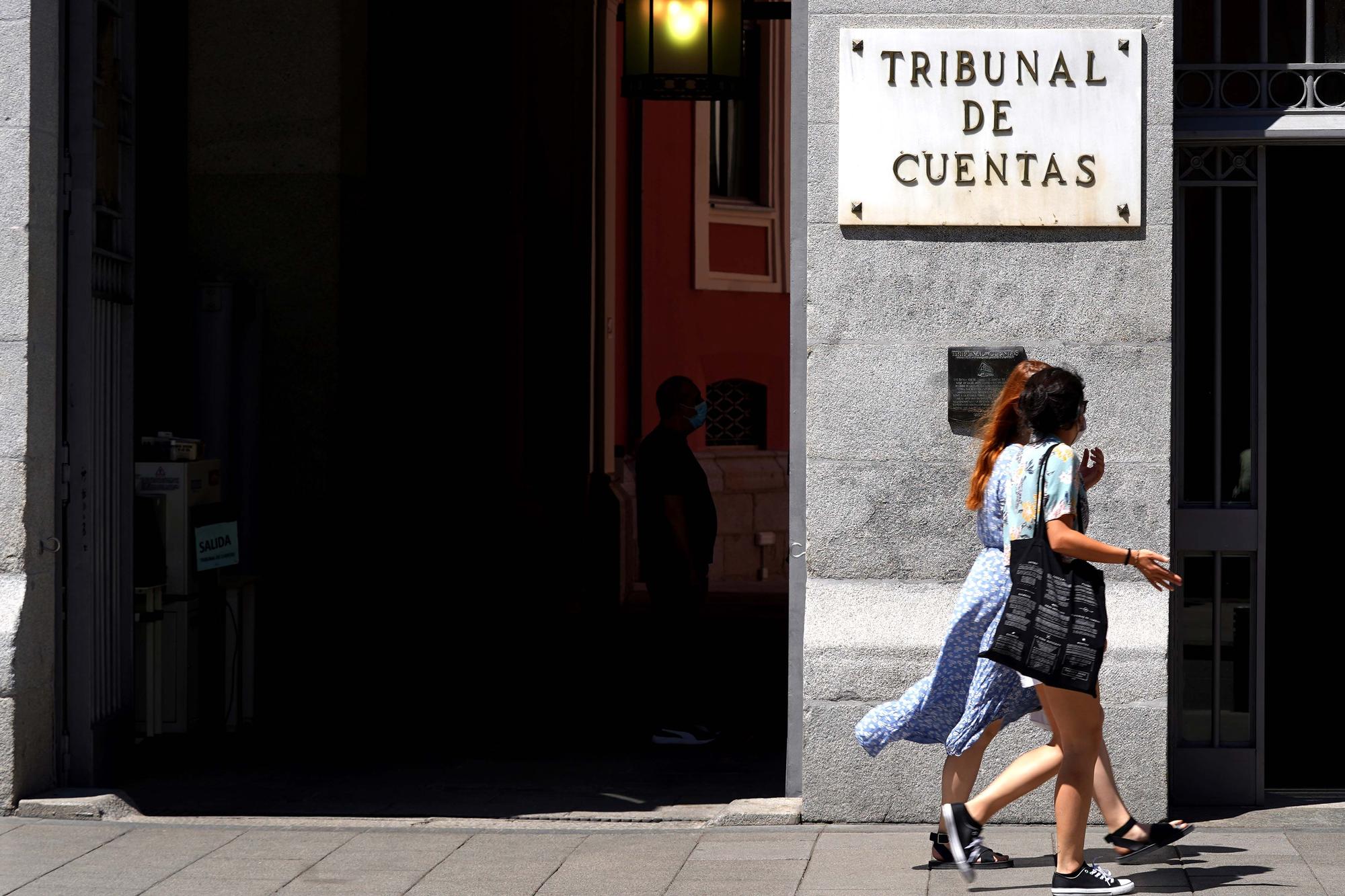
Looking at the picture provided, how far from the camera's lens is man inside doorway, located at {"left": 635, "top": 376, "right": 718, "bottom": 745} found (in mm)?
9594

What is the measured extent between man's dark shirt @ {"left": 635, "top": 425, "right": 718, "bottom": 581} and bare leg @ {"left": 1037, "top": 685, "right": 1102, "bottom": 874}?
13.2 ft

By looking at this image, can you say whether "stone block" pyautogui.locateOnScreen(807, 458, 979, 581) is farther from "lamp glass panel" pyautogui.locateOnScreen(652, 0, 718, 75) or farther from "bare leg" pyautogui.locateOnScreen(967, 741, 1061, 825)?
"lamp glass panel" pyautogui.locateOnScreen(652, 0, 718, 75)

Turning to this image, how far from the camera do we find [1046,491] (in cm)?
566

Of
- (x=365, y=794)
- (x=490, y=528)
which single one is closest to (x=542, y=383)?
(x=490, y=528)

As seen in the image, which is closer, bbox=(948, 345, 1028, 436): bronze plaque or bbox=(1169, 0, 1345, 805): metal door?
bbox=(948, 345, 1028, 436): bronze plaque

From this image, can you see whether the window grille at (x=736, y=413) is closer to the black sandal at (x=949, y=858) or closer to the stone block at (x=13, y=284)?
the stone block at (x=13, y=284)

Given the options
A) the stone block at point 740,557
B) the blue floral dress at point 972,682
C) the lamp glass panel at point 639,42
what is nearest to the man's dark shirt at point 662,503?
the lamp glass panel at point 639,42

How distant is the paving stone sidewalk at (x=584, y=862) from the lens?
605cm

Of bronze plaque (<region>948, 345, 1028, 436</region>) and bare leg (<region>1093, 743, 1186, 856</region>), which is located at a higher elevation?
bronze plaque (<region>948, 345, 1028, 436</region>)

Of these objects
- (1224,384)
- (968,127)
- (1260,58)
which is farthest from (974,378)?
(1260,58)

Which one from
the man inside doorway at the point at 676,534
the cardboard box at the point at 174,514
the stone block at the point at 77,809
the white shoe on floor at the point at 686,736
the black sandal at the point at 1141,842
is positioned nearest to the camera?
the black sandal at the point at 1141,842

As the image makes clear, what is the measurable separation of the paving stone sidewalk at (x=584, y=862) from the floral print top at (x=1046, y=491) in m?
1.20

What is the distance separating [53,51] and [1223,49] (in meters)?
4.64

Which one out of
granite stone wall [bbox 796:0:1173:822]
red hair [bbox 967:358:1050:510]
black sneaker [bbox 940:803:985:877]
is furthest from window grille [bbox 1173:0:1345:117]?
black sneaker [bbox 940:803:985:877]
